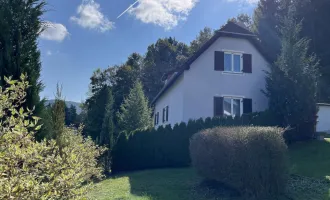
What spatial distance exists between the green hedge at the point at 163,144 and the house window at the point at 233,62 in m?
4.14

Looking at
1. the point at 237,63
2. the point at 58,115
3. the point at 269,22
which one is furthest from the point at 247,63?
the point at 58,115

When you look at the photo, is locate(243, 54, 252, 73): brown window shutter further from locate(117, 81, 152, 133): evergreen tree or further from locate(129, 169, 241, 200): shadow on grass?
locate(117, 81, 152, 133): evergreen tree

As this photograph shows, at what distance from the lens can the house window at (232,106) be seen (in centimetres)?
1802

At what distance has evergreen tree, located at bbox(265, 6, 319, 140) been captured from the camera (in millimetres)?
15062

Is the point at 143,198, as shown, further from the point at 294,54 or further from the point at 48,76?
the point at 294,54

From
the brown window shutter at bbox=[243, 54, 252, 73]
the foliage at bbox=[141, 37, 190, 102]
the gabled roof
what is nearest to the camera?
the gabled roof

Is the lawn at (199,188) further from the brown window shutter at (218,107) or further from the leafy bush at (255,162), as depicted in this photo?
the brown window shutter at (218,107)

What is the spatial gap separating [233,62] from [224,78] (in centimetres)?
126

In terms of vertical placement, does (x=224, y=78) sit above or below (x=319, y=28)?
below

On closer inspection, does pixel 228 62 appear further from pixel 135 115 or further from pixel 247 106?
pixel 135 115

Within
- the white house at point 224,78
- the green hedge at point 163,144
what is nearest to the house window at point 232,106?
the white house at point 224,78

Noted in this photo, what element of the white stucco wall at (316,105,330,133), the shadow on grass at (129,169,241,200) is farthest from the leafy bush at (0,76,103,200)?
the white stucco wall at (316,105,330,133)

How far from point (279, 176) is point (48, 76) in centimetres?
613

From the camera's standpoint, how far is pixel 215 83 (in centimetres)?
1783
